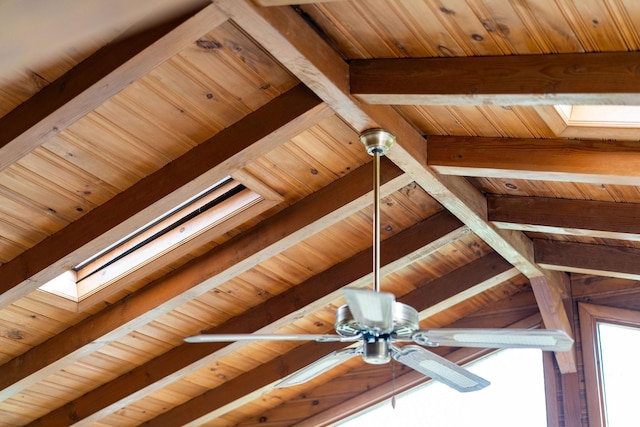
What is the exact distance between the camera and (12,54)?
1.03 metres

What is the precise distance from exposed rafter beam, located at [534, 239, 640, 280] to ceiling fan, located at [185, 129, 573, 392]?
1322mm

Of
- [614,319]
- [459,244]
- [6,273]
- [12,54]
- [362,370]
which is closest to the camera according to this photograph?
[12,54]

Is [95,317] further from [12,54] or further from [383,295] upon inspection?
[12,54]

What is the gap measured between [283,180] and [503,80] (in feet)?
4.31

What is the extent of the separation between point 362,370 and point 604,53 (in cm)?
342

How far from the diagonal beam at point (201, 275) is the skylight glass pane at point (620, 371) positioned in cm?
198

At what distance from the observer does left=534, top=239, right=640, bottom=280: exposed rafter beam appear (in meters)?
4.24

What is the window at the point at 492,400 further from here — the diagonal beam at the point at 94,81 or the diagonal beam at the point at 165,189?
the diagonal beam at the point at 94,81

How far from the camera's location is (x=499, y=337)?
2797 millimetres

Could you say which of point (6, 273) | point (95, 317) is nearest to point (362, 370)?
point (95, 317)

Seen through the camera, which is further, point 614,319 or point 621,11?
point 614,319

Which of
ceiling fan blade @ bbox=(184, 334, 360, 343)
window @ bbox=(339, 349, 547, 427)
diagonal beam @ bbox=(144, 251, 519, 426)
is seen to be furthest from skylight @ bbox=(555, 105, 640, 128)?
window @ bbox=(339, 349, 547, 427)

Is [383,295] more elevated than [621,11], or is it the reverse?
[621,11]

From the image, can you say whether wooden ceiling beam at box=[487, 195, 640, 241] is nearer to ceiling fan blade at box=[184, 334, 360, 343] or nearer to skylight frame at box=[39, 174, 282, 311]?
skylight frame at box=[39, 174, 282, 311]
